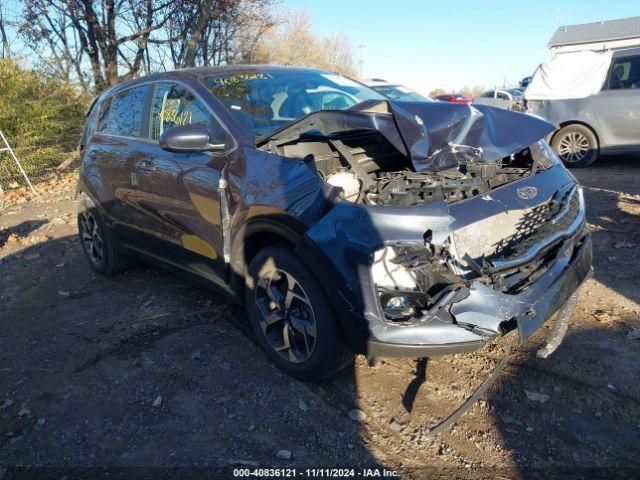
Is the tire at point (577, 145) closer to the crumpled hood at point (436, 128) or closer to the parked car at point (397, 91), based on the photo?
the parked car at point (397, 91)

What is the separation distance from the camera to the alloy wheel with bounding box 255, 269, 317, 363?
2932 mm

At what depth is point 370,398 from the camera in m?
2.95

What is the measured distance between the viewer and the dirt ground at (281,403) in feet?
8.25

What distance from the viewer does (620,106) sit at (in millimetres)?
8375

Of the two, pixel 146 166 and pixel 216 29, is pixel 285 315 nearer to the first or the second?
pixel 146 166

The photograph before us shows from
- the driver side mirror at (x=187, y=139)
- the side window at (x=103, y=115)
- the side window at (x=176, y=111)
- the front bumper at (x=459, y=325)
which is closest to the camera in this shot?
the front bumper at (x=459, y=325)

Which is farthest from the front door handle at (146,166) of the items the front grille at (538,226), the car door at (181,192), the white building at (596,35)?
the white building at (596,35)

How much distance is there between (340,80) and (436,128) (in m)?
1.76

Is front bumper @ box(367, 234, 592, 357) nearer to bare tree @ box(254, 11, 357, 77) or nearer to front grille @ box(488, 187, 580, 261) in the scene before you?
front grille @ box(488, 187, 580, 261)

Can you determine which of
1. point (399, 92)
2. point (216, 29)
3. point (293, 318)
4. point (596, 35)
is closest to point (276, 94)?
point (293, 318)

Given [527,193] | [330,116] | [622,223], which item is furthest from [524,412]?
[622,223]

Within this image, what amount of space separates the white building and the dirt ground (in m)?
37.6

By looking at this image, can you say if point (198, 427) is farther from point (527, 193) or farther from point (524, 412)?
point (527, 193)

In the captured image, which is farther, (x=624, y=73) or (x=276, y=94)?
(x=624, y=73)
